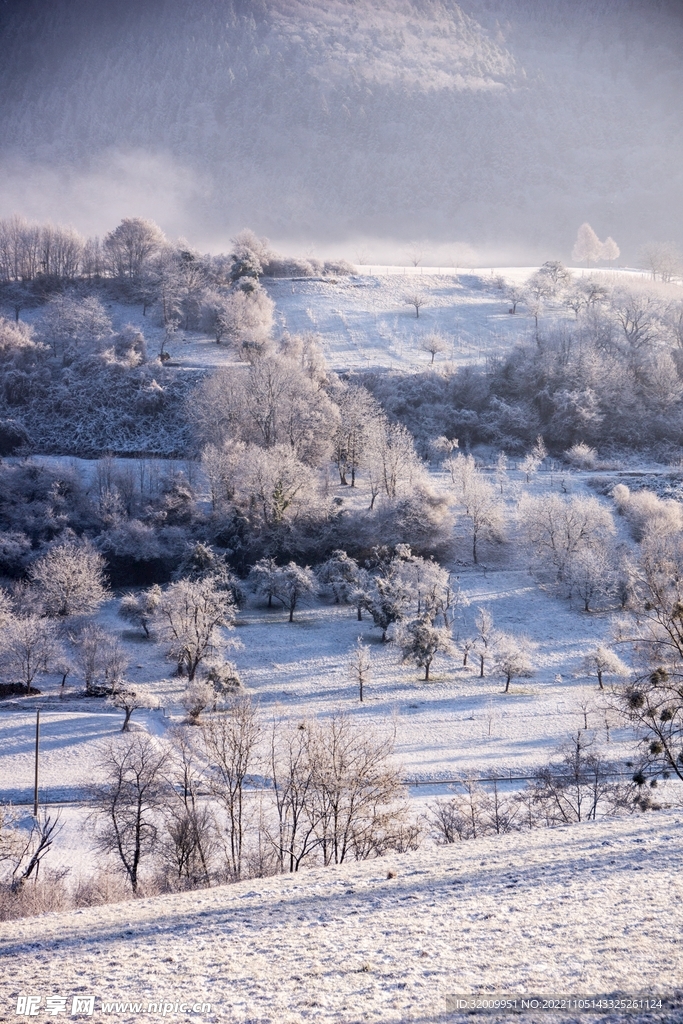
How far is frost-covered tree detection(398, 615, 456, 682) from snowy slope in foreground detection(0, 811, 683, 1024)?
28834 mm

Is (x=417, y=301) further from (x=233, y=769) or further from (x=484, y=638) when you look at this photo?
(x=233, y=769)

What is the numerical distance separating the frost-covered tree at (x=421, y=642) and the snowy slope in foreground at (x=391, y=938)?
94.6 feet

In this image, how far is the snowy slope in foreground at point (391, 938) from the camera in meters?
8.28

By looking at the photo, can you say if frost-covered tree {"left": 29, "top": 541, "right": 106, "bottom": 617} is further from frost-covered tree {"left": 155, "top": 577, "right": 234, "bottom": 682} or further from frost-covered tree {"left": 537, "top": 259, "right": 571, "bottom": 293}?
frost-covered tree {"left": 537, "top": 259, "right": 571, "bottom": 293}

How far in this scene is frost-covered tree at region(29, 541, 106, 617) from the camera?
5019cm

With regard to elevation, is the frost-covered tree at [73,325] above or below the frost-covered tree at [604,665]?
above

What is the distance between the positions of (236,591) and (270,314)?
5512 centimetres

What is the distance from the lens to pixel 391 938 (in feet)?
32.8

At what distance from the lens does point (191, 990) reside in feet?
28.8

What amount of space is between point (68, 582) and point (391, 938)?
44768 mm

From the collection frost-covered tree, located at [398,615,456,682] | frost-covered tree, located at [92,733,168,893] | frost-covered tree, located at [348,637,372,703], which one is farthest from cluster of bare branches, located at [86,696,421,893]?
frost-covered tree, located at [398,615,456,682]

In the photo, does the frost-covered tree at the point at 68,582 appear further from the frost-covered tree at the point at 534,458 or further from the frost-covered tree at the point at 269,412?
the frost-covered tree at the point at 534,458

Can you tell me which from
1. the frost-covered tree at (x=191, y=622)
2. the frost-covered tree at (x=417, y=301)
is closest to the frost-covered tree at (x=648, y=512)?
the frost-covered tree at (x=191, y=622)

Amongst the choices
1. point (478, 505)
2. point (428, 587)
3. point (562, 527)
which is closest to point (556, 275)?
point (478, 505)
